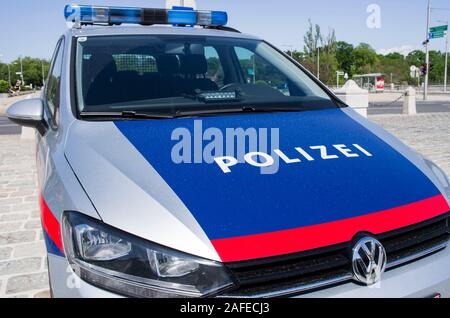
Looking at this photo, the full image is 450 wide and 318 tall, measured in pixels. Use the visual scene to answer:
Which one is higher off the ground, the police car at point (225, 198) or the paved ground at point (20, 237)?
the police car at point (225, 198)

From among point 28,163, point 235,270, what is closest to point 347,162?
point 235,270

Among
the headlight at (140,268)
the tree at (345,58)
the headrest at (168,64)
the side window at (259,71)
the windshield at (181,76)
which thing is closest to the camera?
the headlight at (140,268)

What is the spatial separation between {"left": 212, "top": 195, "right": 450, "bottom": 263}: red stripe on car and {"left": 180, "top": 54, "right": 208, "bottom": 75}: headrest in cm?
168

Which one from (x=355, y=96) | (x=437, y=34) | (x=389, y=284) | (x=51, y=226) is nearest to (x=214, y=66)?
(x=51, y=226)

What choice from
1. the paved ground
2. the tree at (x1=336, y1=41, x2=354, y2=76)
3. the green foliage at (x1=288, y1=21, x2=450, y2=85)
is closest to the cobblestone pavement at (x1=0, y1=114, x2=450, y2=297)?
the paved ground

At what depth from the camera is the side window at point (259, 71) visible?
9.64 feet

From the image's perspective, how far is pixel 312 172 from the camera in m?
1.70

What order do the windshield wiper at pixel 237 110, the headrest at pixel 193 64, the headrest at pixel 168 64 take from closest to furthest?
the windshield wiper at pixel 237 110, the headrest at pixel 168 64, the headrest at pixel 193 64

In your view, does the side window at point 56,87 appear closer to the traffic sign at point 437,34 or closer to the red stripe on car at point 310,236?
the red stripe on car at point 310,236

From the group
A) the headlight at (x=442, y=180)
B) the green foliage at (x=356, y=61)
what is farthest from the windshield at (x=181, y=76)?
the green foliage at (x=356, y=61)

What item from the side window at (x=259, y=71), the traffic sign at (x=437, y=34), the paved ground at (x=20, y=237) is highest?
the traffic sign at (x=437, y=34)

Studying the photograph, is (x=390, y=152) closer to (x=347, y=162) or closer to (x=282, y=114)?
(x=347, y=162)

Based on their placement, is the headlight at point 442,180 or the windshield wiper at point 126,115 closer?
the headlight at point 442,180
